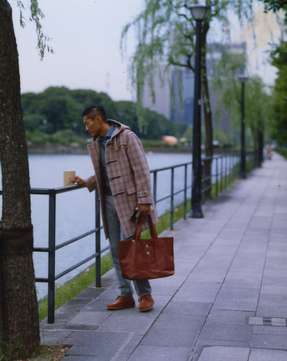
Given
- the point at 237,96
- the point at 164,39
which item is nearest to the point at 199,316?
the point at 164,39

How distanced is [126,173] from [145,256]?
2.18ft

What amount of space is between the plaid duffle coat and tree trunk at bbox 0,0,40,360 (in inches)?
48.1

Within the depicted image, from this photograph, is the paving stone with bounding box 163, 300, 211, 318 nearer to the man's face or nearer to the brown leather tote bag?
the brown leather tote bag

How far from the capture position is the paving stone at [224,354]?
4.94m

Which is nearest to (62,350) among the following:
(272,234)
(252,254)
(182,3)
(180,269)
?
(180,269)

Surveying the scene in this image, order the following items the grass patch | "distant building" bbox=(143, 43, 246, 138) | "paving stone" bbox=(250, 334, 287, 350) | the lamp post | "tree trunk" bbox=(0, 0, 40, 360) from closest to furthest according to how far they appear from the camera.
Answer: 1. "tree trunk" bbox=(0, 0, 40, 360)
2. "paving stone" bbox=(250, 334, 287, 350)
3. the grass patch
4. the lamp post
5. "distant building" bbox=(143, 43, 246, 138)

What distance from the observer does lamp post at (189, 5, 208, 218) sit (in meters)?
15.1

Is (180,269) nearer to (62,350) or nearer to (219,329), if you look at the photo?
(219,329)

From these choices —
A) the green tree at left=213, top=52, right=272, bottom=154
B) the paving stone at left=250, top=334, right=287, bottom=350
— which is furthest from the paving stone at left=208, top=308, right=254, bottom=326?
the green tree at left=213, top=52, right=272, bottom=154

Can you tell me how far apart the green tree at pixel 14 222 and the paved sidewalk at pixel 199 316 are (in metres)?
0.35

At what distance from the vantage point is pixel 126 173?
6.02 metres

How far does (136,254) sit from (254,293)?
1696mm

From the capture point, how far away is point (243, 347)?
17.2 feet

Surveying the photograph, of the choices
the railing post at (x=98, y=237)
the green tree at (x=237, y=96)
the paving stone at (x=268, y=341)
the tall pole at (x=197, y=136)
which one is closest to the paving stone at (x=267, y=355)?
the paving stone at (x=268, y=341)
